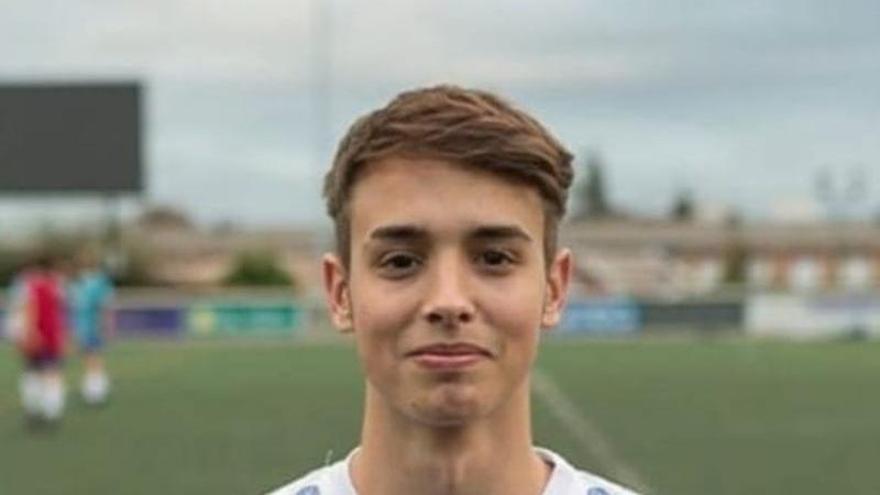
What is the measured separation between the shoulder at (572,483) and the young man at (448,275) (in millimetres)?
79

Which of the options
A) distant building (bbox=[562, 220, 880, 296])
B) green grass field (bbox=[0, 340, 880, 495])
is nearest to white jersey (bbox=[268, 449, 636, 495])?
green grass field (bbox=[0, 340, 880, 495])

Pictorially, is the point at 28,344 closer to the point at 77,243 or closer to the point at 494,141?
the point at 494,141

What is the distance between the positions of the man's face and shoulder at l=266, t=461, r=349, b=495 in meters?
0.18

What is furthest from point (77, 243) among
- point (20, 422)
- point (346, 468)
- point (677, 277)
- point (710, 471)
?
point (346, 468)

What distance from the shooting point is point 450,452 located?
2.16m

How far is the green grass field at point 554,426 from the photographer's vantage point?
13375 mm

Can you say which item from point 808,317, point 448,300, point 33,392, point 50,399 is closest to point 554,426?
point 50,399

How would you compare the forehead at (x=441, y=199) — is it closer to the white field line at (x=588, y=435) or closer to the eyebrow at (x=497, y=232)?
the eyebrow at (x=497, y=232)

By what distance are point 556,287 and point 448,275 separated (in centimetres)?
20

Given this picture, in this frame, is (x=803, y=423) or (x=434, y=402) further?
(x=803, y=423)

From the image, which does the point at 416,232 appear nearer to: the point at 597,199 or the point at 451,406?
the point at 451,406

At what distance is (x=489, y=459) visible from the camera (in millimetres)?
2172

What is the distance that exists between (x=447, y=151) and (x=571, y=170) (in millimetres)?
173

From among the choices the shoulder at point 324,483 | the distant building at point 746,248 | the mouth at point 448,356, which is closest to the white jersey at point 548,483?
the shoulder at point 324,483
